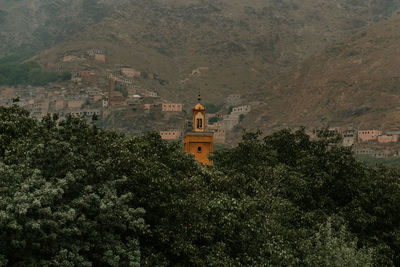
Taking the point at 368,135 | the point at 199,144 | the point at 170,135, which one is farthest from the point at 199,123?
the point at 368,135

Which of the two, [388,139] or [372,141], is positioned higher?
[388,139]

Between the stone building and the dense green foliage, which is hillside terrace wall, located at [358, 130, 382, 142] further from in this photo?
the dense green foliage

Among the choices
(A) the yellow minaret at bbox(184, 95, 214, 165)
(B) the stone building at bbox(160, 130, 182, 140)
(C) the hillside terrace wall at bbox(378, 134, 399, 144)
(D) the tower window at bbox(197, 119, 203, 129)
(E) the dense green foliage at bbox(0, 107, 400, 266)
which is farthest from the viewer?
Result: (B) the stone building at bbox(160, 130, 182, 140)

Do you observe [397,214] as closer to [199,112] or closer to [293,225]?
[293,225]

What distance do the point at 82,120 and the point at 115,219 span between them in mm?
7916

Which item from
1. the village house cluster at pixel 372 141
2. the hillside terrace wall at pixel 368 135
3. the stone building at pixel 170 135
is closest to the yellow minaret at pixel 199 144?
the village house cluster at pixel 372 141

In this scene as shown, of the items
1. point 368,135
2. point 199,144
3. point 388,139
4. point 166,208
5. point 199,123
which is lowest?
point 166,208

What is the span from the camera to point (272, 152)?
118 feet

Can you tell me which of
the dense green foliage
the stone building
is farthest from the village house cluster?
the dense green foliage

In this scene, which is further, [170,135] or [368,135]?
[170,135]

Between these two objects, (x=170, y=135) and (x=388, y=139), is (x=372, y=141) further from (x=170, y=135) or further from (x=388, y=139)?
(x=170, y=135)

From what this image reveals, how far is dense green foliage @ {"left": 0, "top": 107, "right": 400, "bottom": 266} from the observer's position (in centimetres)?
1845

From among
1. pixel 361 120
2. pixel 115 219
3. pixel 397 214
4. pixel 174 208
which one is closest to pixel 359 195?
pixel 397 214

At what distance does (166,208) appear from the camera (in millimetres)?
23516
